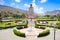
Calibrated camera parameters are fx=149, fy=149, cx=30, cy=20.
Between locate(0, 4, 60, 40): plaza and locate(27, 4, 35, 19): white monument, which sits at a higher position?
locate(27, 4, 35, 19): white monument

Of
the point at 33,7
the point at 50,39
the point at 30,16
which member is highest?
the point at 33,7

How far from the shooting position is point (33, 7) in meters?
31.0

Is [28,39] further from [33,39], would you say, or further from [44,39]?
[44,39]

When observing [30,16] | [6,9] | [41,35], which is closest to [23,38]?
[41,35]

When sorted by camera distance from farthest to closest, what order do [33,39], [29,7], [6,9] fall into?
[6,9]
[29,7]
[33,39]

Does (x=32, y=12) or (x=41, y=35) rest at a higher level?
(x=32, y=12)

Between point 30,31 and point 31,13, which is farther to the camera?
point 31,13

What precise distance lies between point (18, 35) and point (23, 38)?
108 cm

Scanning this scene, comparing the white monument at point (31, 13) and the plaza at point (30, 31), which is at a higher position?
the white monument at point (31, 13)

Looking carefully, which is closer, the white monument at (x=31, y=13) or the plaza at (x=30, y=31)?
the plaza at (x=30, y=31)

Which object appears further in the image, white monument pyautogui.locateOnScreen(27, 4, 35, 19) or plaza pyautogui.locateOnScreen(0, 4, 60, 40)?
white monument pyautogui.locateOnScreen(27, 4, 35, 19)

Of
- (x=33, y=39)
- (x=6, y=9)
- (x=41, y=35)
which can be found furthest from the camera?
(x=6, y=9)

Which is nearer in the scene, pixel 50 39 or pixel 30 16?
pixel 50 39

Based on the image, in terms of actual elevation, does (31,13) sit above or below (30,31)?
above
